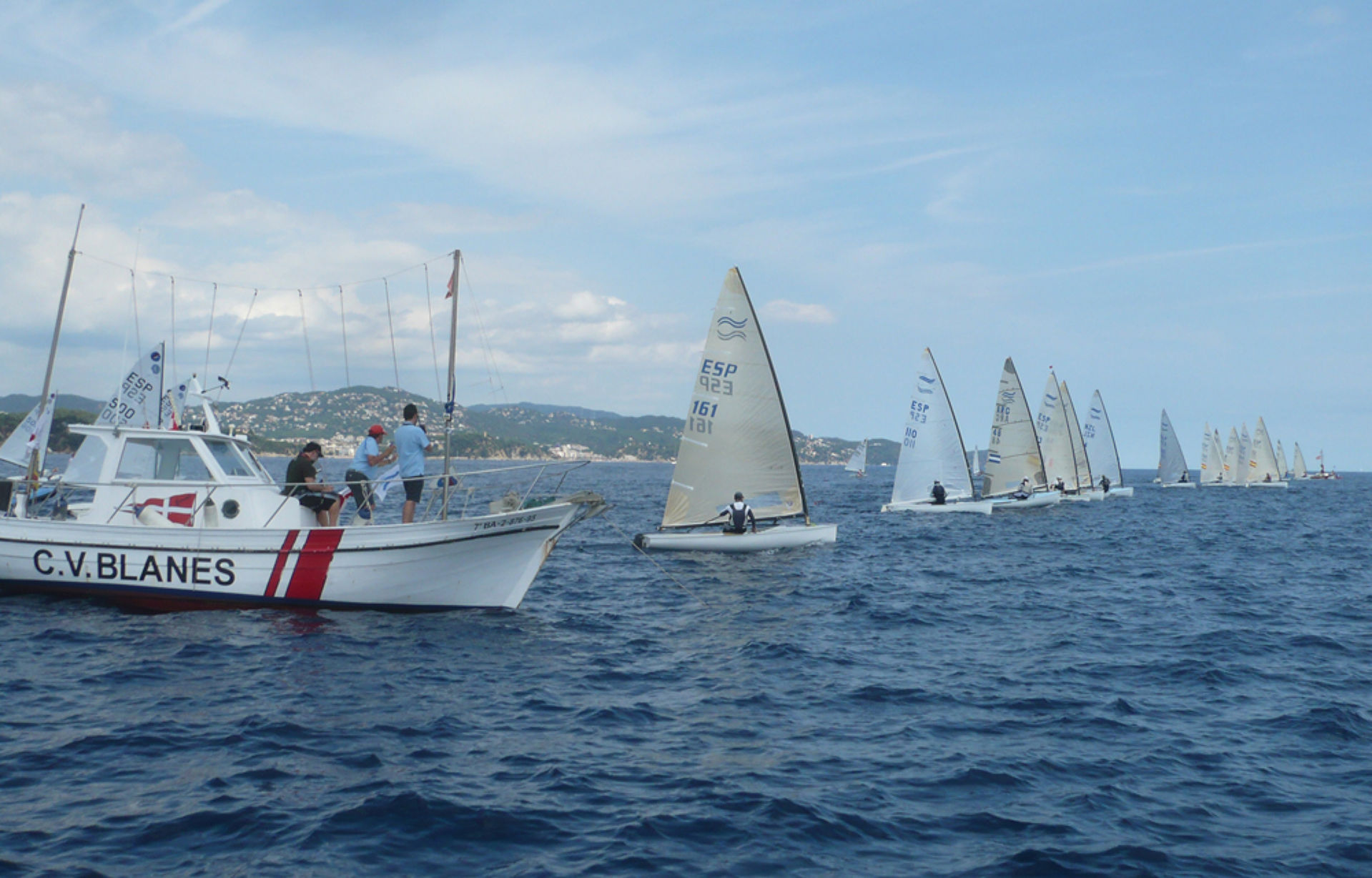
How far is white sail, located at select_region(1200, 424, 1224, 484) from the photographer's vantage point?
107 metres

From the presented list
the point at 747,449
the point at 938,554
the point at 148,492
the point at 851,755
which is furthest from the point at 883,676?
the point at 938,554

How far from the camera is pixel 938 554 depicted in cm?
3114

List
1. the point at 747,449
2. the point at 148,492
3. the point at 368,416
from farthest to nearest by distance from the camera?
1. the point at 368,416
2. the point at 747,449
3. the point at 148,492

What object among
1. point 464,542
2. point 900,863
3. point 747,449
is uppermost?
point 747,449

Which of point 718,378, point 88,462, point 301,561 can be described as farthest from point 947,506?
point 88,462

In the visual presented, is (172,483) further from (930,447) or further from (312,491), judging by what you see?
(930,447)

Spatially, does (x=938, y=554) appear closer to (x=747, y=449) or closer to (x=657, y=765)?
(x=747, y=449)

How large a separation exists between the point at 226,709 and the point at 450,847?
504 cm

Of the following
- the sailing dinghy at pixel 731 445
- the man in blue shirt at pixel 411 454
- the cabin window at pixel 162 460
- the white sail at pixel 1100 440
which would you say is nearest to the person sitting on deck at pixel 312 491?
the man in blue shirt at pixel 411 454

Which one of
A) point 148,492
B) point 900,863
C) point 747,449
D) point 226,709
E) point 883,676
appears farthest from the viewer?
point 747,449

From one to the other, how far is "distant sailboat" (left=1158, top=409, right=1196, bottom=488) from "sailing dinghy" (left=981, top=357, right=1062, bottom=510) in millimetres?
59811

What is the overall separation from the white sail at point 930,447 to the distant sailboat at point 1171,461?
2596 inches

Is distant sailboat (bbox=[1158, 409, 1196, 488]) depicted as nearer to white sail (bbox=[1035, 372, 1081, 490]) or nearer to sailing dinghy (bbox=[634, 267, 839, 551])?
white sail (bbox=[1035, 372, 1081, 490])

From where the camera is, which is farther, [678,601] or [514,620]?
[678,601]
